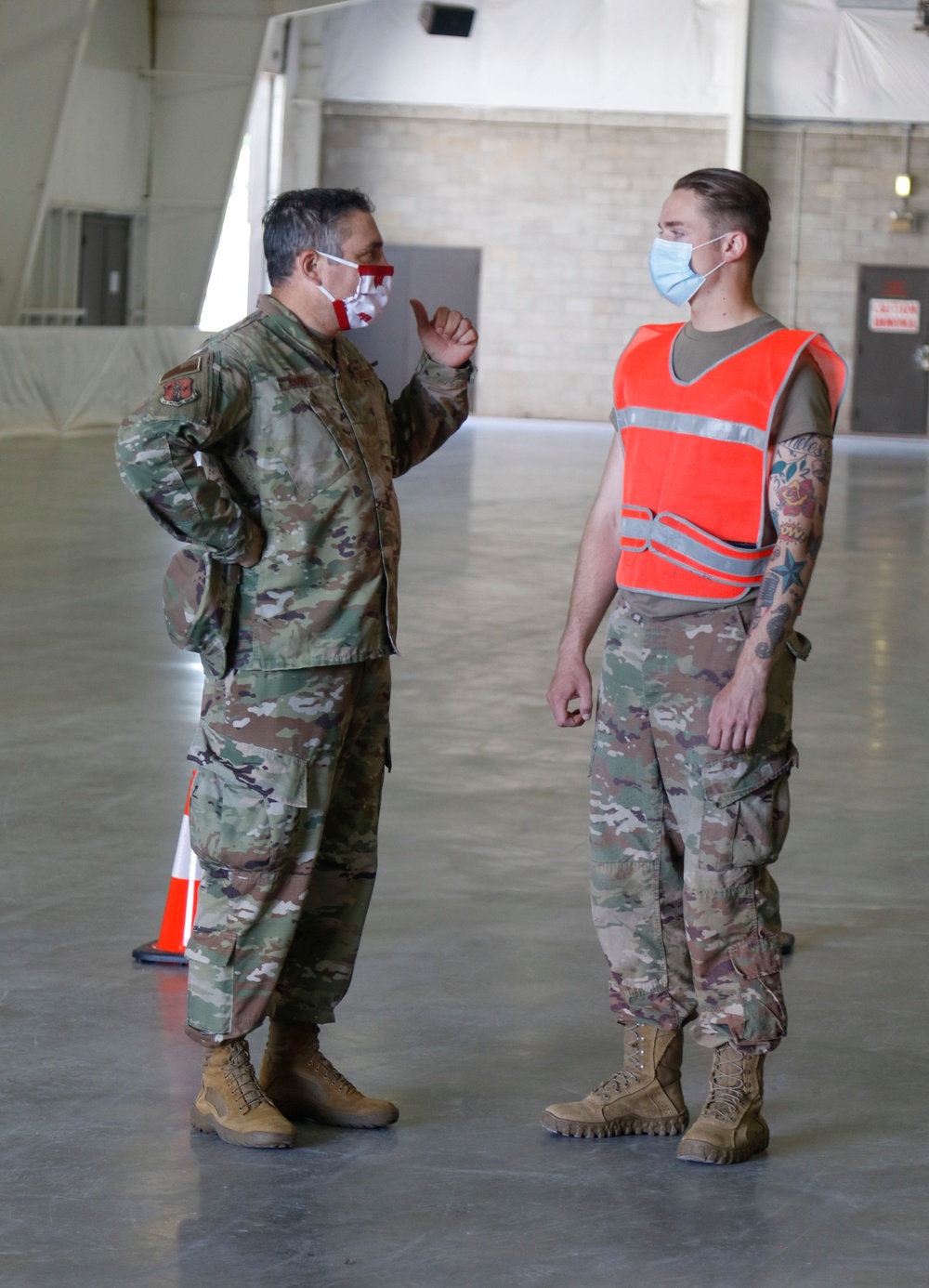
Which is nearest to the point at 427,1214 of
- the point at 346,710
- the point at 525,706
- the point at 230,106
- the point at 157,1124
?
the point at 157,1124

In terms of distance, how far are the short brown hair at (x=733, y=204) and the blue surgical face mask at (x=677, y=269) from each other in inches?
1.4

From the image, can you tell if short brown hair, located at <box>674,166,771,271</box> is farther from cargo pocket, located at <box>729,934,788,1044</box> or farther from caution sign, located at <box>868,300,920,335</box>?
caution sign, located at <box>868,300,920,335</box>

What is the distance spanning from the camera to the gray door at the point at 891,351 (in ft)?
83.3

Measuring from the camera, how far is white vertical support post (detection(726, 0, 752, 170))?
24.5m

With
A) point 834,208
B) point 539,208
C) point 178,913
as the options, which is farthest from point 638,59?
point 178,913

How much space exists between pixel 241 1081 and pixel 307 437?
1153 mm

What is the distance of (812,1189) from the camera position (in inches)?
117

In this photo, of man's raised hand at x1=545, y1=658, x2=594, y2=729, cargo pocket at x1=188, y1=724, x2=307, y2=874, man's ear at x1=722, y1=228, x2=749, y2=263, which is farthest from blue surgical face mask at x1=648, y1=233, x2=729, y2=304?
cargo pocket at x1=188, y1=724, x2=307, y2=874

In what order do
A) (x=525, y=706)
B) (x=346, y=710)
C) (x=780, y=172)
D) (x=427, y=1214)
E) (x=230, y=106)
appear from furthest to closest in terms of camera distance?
1. (x=780, y=172)
2. (x=230, y=106)
3. (x=525, y=706)
4. (x=346, y=710)
5. (x=427, y=1214)

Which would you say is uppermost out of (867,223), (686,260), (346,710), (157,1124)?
(867,223)

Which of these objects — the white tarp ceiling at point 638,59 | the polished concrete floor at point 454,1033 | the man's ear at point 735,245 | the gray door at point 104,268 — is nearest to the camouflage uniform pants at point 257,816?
the polished concrete floor at point 454,1033

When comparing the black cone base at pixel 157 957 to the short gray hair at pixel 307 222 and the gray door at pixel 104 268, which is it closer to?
the short gray hair at pixel 307 222

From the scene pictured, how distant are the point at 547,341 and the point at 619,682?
23.4 meters

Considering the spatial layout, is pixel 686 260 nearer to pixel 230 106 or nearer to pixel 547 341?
pixel 230 106
